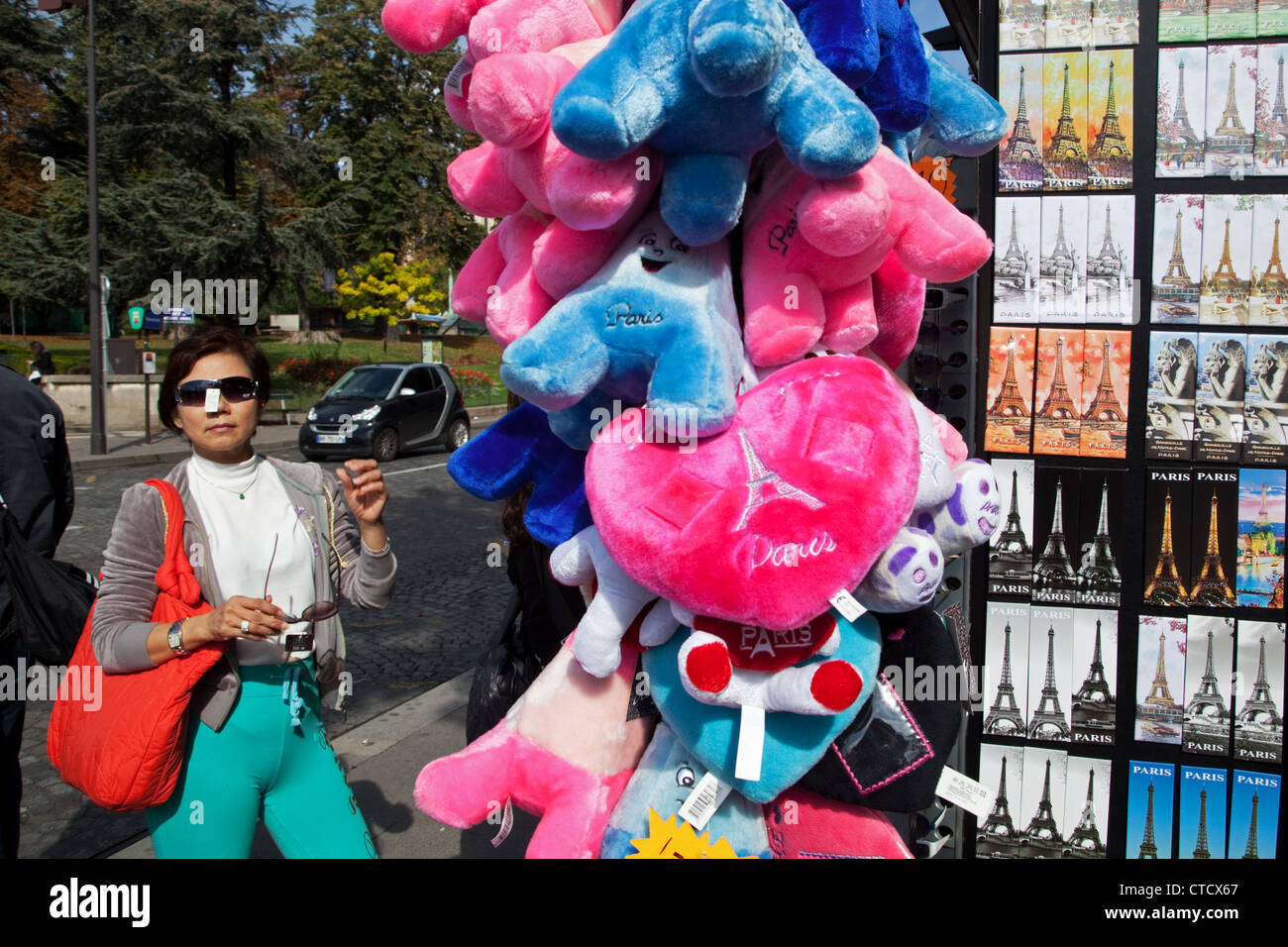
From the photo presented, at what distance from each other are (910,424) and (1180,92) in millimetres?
1618

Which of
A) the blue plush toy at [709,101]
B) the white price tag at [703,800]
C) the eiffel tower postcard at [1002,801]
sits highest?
the blue plush toy at [709,101]

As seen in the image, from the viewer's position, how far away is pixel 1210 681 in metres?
2.70

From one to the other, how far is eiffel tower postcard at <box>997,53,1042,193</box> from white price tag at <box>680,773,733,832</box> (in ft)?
6.31

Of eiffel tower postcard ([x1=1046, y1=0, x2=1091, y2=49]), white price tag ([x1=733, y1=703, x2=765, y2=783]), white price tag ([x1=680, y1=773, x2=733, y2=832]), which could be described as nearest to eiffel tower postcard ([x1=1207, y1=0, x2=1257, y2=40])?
eiffel tower postcard ([x1=1046, y1=0, x2=1091, y2=49])

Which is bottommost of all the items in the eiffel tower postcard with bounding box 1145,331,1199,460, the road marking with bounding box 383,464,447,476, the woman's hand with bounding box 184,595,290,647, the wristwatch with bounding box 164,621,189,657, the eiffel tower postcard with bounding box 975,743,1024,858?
the eiffel tower postcard with bounding box 975,743,1024,858

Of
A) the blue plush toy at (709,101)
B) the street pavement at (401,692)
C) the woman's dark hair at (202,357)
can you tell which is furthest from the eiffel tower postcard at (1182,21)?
the woman's dark hair at (202,357)

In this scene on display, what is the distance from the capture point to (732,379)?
5.94 ft

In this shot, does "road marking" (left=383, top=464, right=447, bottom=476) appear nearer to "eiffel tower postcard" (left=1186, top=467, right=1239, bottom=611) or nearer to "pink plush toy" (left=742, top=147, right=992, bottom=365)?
"eiffel tower postcard" (left=1186, top=467, right=1239, bottom=611)

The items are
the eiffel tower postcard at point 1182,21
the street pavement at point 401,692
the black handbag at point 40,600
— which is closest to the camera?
the eiffel tower postcard at point 1182,21

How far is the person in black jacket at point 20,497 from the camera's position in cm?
313

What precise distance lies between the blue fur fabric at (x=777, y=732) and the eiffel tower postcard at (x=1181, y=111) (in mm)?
1732

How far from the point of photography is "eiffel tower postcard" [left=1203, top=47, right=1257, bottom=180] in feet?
8.36

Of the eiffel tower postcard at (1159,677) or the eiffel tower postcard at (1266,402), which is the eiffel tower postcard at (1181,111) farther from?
the eiffel tower postcard at (1159,677)
